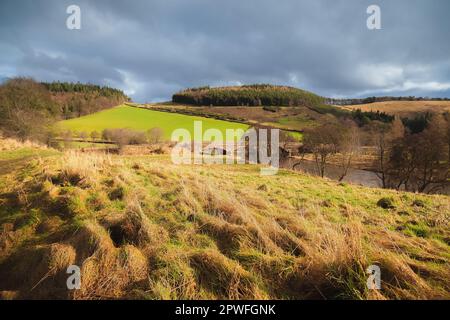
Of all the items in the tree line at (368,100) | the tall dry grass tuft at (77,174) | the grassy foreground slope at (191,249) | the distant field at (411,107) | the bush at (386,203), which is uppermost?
the tree line at (368,100)

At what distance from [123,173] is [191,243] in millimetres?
4703

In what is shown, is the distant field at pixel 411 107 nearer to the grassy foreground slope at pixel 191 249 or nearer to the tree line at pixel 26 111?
the tree line at pixel 26 111

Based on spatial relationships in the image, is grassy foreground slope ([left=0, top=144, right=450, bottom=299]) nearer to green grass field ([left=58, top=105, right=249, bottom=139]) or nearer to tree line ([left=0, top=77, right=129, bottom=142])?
tree line ([left=0, top=77, right=129, bottom=142])

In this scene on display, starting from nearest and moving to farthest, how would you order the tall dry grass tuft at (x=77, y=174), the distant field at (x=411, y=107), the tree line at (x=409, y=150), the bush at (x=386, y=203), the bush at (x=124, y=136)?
the tall dry grass tuft at (x=77, y=174)
the bush at (x=386, y=203)
the tree line at (x=409, y=150)
the bush at (x=124, y=136)
the distant field at (x=411, y=107)

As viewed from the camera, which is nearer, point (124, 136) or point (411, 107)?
point (124, 136)

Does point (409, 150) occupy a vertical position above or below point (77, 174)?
above

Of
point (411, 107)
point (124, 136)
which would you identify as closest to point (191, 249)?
point (124, 136)

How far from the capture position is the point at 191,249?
424cm

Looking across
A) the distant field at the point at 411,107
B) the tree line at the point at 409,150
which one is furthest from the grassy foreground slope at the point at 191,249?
the distant field at the point at 411,107

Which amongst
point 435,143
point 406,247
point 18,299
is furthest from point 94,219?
point 435,143

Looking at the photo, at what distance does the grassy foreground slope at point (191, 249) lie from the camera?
11.0 ft

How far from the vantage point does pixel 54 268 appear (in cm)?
383

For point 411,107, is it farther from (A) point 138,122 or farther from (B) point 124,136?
(B) point 124,136

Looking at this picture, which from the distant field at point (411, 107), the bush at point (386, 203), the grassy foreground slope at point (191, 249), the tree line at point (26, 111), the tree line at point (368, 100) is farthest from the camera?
the tree line at point (368, 100)
